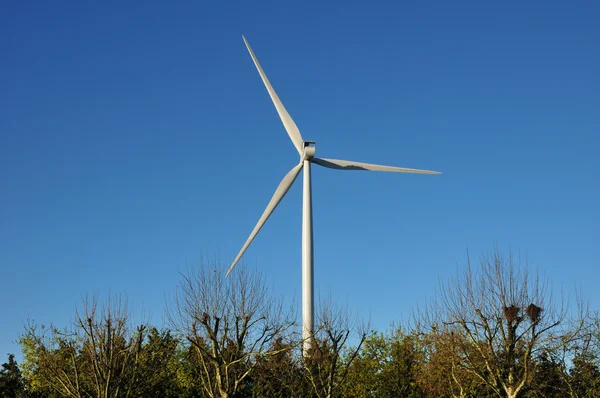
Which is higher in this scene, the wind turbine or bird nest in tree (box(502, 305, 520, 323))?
the wind turbine

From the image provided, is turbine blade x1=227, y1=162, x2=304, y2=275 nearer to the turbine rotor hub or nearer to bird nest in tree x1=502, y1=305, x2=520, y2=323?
Result: the turbine rotor hub

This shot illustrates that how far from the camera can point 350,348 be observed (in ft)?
153

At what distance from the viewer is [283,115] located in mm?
44125

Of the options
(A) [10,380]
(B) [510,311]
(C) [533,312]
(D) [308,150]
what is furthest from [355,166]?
(A) [10,380]

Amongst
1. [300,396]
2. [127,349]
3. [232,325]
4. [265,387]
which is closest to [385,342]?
[265,387]

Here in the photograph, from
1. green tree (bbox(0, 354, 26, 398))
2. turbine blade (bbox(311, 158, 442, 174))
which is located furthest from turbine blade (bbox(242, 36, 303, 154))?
green tree (bbox(0, 354, 26, 398))

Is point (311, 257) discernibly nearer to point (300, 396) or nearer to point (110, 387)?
point (300, 396)

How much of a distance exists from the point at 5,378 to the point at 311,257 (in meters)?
35.6

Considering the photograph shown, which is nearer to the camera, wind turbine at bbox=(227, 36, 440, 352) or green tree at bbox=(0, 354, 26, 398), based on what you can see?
wind turbine at bbox=(227, 36, 440, 352)

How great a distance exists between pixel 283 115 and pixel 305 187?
17.9 ft

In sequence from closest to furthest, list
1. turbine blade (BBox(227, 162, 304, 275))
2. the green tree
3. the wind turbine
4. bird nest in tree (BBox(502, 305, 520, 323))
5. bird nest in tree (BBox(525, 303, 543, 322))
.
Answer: bird nest in tree (BBox(502, 305, 520, 323))
bird nest in tree (BBox(525, 303, 543, 322))
the wind turbine
turbine blade (BBox(227, 162, 304, 275))
the green tree

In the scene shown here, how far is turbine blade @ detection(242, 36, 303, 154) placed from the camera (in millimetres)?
43469

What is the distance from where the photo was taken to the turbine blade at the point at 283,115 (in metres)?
43.5

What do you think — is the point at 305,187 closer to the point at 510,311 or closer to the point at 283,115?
the point at 283,115
